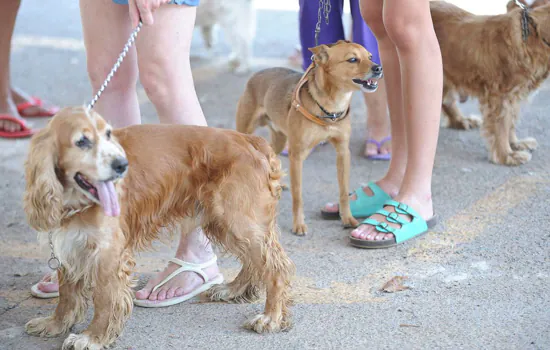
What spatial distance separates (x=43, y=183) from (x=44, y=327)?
0.78 meters

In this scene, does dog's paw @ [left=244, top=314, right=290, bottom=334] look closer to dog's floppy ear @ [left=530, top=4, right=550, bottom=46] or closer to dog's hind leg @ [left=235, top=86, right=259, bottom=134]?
dog's hind leg @ [left=235, top=86, right=259, bottom=134]

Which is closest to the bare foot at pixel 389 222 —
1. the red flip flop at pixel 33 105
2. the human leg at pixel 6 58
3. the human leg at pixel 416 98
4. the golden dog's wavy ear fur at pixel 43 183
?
the human leg at pixel 416 98

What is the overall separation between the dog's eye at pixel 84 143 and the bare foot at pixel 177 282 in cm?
96

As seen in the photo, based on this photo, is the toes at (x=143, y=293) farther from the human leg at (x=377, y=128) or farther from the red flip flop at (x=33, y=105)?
the red flip flop at (x=33, y=105)

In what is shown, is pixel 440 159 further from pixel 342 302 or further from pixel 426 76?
pixel 342 302

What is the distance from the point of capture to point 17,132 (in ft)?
17.4

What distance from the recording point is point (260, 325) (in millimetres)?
2740

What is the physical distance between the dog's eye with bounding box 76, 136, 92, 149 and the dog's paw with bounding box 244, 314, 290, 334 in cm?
100

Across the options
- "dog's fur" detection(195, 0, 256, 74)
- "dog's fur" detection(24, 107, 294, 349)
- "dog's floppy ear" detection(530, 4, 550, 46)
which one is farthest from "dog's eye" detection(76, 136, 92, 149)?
"dog's fur" detection(195, 0, 256, 74)

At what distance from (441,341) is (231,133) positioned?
116cm

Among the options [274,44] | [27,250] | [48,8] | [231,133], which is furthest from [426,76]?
[48,8]

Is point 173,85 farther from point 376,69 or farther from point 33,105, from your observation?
point 33,105

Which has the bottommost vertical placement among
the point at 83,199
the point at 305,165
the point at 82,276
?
the point at 305,165

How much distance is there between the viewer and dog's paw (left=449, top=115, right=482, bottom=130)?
5.39m
